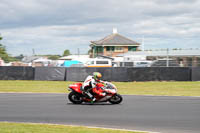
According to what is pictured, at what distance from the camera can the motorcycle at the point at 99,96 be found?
45.1 ft

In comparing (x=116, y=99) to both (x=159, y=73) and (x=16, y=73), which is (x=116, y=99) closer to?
Answer: (x=159, y=73)

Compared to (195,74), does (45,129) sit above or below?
below

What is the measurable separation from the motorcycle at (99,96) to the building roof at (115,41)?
167ft

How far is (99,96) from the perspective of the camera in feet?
46.1

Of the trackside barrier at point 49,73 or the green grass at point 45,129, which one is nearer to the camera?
the green grass at point 45,129

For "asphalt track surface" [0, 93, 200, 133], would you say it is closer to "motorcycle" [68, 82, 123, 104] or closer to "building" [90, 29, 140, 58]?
"motorcycle" [68, 82, 123, 104]

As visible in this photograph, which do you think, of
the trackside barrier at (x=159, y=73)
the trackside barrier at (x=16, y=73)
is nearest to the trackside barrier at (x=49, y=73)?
the trackside barrier at (x=16, y=73)

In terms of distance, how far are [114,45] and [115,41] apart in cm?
121

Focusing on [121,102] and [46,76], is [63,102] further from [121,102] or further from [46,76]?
[46,76]

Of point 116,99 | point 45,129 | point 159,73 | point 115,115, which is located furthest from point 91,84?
point 159,73

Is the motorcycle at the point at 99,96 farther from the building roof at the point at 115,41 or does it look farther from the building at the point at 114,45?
the building roof at the point at 115,41

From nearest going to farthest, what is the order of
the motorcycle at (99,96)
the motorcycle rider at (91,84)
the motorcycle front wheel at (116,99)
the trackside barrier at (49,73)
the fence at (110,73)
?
the motorcycle at (99,96) → the motorcycle rider at (91,84) → the motorcycle front wheel at (116,99) → the fence at (110,73) → the trackside barrier at (49,73)

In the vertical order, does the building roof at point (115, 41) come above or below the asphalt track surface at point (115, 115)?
above

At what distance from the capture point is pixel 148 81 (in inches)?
1035
